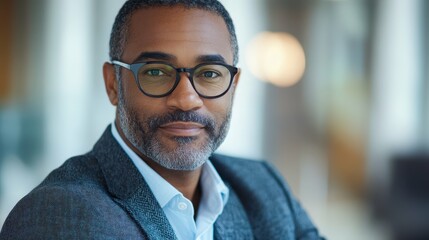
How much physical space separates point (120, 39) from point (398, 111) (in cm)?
575

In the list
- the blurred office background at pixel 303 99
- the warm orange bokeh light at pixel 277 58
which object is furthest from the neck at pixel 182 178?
the warm orange bokeh light at pixel 277 58

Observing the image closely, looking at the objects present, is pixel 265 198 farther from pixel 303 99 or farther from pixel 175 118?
pixel 303 99

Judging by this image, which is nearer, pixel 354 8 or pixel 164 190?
pixel 164 190

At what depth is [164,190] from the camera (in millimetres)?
1429

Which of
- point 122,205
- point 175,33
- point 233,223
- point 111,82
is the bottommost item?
point 233,223

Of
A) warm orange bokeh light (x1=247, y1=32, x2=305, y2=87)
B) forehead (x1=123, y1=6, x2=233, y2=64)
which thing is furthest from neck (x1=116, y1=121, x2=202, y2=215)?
warm orange bokeh light (x1=247, y1=32, x2=305, y2=87)

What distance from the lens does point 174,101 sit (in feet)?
4.42

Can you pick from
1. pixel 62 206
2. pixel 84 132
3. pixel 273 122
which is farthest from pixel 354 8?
pixel 62 206

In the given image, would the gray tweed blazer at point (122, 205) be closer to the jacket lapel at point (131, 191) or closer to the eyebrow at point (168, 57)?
the jacket lapel at point (131, 191)

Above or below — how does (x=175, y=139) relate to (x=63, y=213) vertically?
above

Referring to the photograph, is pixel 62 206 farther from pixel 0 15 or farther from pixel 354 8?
pixel 354 8

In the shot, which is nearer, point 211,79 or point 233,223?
point 211,79

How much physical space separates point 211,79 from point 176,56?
0.09 metres

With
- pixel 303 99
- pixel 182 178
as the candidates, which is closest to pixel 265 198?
pixel 182 178
